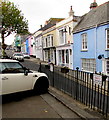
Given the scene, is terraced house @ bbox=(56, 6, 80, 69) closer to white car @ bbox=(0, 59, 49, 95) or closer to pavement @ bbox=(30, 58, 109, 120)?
white car @ bbox=(0, 59, 49, 95)

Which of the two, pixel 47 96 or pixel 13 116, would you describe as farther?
pixel 47 96

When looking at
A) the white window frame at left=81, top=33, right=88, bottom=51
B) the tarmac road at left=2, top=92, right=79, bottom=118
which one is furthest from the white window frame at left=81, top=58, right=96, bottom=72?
the tarmac road at left=2, top=92, right=79, bottom=118

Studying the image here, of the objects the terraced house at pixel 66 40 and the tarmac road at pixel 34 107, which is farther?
the terraced house at pixel 66 40

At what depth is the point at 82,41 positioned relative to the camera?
714 inches

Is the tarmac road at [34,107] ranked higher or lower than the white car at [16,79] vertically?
lower

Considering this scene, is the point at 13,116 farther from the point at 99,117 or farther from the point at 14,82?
the point at 99,117

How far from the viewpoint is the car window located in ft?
18.4

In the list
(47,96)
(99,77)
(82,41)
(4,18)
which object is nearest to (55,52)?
(82,41)

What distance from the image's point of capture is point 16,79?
566cm

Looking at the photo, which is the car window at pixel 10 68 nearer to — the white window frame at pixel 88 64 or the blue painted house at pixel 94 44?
the blue painted house at pixel 94 44

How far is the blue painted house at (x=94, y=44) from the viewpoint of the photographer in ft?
48.1

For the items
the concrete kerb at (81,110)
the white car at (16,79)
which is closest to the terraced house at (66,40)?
the white car at (16,79)

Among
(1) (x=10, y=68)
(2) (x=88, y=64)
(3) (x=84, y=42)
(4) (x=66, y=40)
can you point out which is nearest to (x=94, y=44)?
(3) (x=84, y=42)

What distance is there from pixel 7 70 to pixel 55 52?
21664 mm
